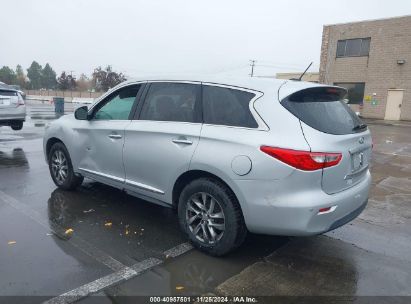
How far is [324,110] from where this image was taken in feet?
11.6

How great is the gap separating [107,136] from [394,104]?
85.9 ft

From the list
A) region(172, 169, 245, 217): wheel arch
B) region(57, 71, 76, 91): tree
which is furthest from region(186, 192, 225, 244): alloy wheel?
region(57, 71, 76, 91): tree

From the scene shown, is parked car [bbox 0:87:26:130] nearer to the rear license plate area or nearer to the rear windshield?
the rear windshield

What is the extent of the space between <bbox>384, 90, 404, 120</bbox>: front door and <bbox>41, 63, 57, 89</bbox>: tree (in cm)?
10023

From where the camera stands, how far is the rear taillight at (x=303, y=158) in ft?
10.1

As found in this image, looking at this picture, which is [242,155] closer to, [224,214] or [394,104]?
[224,214]

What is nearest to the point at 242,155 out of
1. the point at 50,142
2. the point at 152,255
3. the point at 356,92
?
the point at 152,255

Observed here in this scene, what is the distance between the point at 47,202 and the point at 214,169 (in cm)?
288

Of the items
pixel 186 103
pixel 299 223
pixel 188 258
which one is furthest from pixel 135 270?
pixel 186 103

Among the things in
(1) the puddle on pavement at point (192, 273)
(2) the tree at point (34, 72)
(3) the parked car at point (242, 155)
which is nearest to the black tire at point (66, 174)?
(3) the parked car at point (242, 155)

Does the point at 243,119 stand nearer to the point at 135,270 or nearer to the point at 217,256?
the point at 217,256

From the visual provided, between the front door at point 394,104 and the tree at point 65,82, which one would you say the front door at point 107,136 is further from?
the tree at point 65,82

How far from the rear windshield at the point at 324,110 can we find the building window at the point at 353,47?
2657cm

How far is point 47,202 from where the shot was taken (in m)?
5.09
